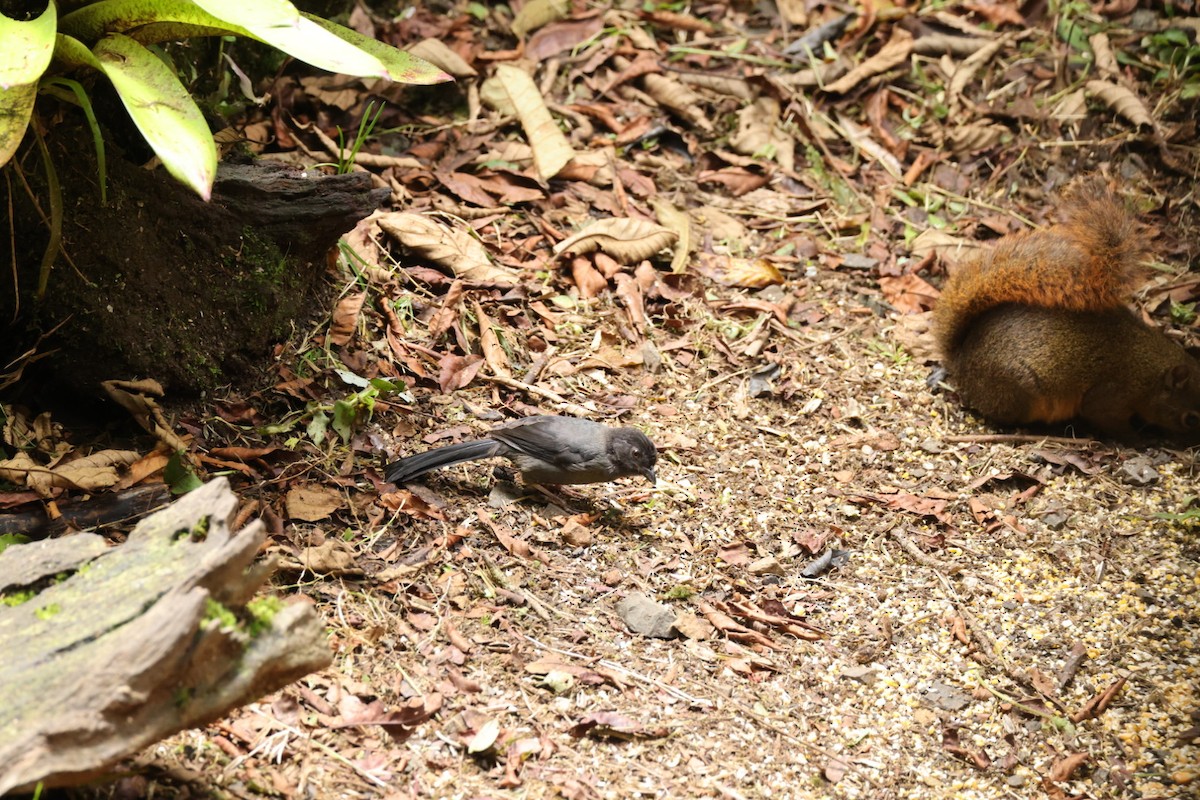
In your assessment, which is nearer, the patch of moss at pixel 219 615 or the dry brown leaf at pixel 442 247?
the patch of moss at pixel 219 615

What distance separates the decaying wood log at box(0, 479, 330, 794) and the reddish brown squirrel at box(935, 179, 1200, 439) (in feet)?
11.8

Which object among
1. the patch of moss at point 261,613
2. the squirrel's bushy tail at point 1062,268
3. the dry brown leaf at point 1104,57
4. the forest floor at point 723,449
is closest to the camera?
the patch of moss at point 261,613

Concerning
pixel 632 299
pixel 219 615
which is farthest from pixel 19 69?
pixel 632 299

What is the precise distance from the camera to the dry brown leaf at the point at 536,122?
536 centimetres

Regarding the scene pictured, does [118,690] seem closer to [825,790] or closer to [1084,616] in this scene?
[825,790]

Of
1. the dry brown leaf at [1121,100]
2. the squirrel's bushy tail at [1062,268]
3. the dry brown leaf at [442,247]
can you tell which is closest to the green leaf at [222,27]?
the dry brown leaf at [442,247]

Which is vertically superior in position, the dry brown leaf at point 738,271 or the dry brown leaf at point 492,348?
the dry brown leaf at point 738,271

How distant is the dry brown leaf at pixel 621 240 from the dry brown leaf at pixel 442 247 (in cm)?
40

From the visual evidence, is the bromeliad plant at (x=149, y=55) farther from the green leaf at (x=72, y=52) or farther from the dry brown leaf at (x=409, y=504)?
the dry brown leaf at (x=409, y=504)

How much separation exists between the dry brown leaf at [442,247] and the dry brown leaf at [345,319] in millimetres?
487

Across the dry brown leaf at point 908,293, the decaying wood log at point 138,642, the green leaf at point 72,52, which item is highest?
the green leaf at point 72,52

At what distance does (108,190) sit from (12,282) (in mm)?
428

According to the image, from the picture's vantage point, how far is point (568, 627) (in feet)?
11.2

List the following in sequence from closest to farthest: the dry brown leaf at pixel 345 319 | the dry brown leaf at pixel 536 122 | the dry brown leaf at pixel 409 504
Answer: the dry brown leaf at pixel 409 504 < the dry brown leaf at pixel 345 319 < the dry brown leaf at pixel 536 122
